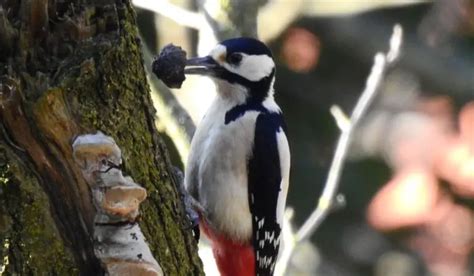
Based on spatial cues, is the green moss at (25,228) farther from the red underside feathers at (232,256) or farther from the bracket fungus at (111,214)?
the red underside feathers at (232,256)

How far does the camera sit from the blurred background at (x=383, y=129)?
17.7ft

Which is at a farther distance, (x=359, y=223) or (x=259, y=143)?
(x=359, y=223)

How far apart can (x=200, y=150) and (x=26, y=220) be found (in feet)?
3.56

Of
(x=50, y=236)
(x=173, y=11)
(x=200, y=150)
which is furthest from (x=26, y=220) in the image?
(x=173, y=11)

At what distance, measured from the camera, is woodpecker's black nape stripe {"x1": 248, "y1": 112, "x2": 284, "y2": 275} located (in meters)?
2.80

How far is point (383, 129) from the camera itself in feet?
19.8

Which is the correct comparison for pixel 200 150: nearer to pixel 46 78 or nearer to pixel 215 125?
pixel 215 125

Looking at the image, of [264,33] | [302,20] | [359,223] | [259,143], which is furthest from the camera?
[359,223]

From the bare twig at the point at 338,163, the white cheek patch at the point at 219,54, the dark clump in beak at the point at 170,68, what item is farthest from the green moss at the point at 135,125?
the bare twig at the point at 338,163

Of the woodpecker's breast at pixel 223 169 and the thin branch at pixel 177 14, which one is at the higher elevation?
the thin branch at pixel 177 14

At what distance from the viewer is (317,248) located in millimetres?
5992

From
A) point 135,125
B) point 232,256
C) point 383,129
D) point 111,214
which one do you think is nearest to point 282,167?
point 232,256

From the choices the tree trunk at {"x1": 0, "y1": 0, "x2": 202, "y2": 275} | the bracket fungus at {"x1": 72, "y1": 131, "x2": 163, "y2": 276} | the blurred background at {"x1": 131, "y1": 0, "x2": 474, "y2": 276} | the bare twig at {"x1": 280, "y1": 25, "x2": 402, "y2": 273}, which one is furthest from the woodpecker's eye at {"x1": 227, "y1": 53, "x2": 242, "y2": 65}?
the blurred background at {"x1": 131, "y1": 0, "x2": 474, "y2": 276}

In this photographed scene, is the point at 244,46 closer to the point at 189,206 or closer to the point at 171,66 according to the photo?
the point at 189,206
